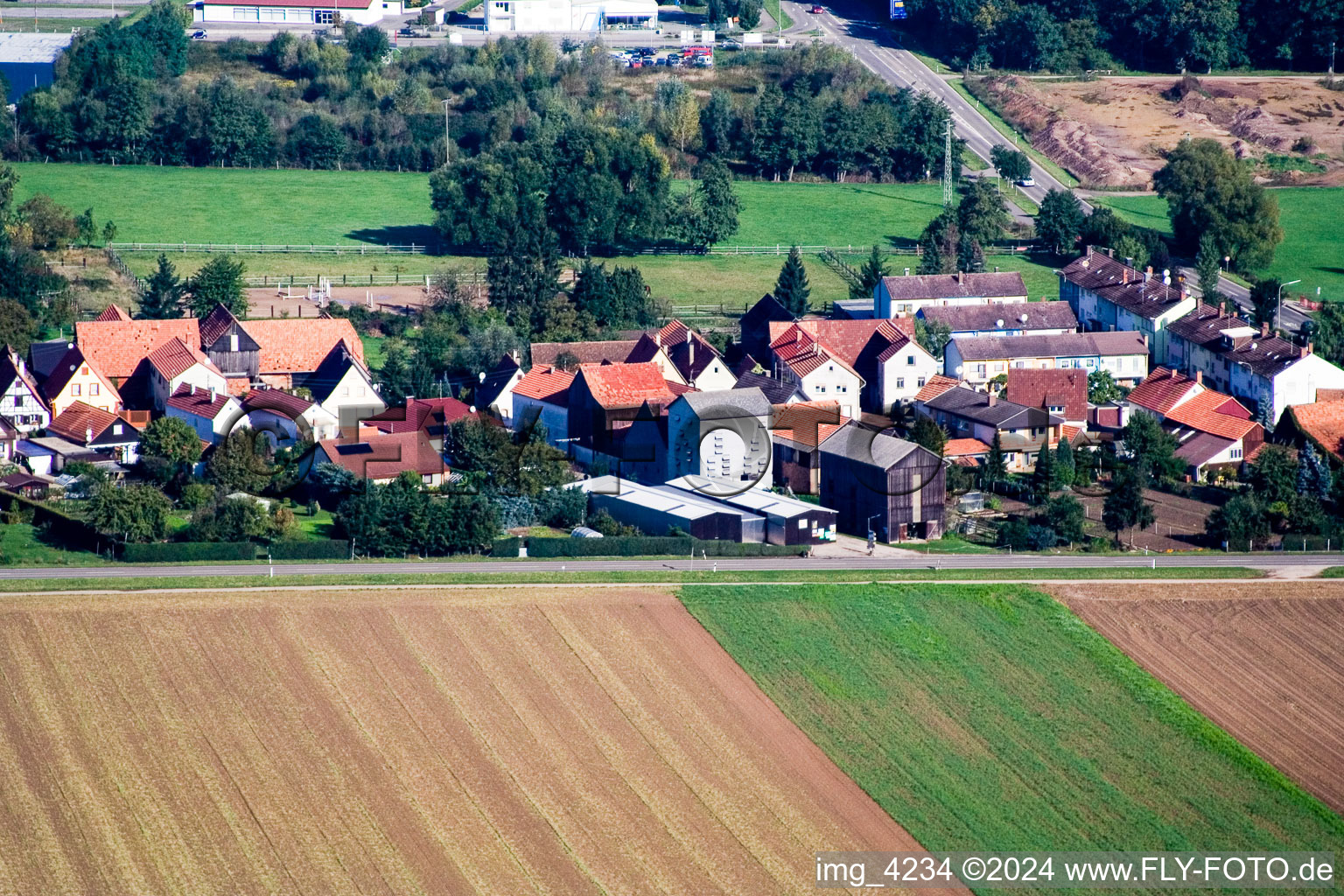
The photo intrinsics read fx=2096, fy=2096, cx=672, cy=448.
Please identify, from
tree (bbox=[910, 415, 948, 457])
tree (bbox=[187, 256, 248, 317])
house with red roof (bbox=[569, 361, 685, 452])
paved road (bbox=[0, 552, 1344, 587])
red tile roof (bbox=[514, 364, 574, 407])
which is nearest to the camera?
paved road (bbox=[0, 552, 1344, 587])

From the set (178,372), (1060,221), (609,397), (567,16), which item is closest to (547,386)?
(609,397)

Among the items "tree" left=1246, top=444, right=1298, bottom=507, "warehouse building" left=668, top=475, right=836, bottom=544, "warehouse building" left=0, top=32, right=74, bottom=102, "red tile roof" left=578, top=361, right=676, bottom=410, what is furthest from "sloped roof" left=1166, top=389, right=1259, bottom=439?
"warehouse building" left=0, top=32, right=74, bottom=102

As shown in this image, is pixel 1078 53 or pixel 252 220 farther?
pixel 1078 53

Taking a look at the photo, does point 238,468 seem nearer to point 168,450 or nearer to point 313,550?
point 168,450

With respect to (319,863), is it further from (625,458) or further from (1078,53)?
(1078,53)

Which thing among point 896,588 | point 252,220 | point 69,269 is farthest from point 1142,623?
point 252,220

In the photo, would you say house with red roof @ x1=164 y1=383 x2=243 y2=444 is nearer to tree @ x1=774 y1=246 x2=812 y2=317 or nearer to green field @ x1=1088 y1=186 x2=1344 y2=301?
tree @ x1=774 y1=246 x2=812 y2=317
